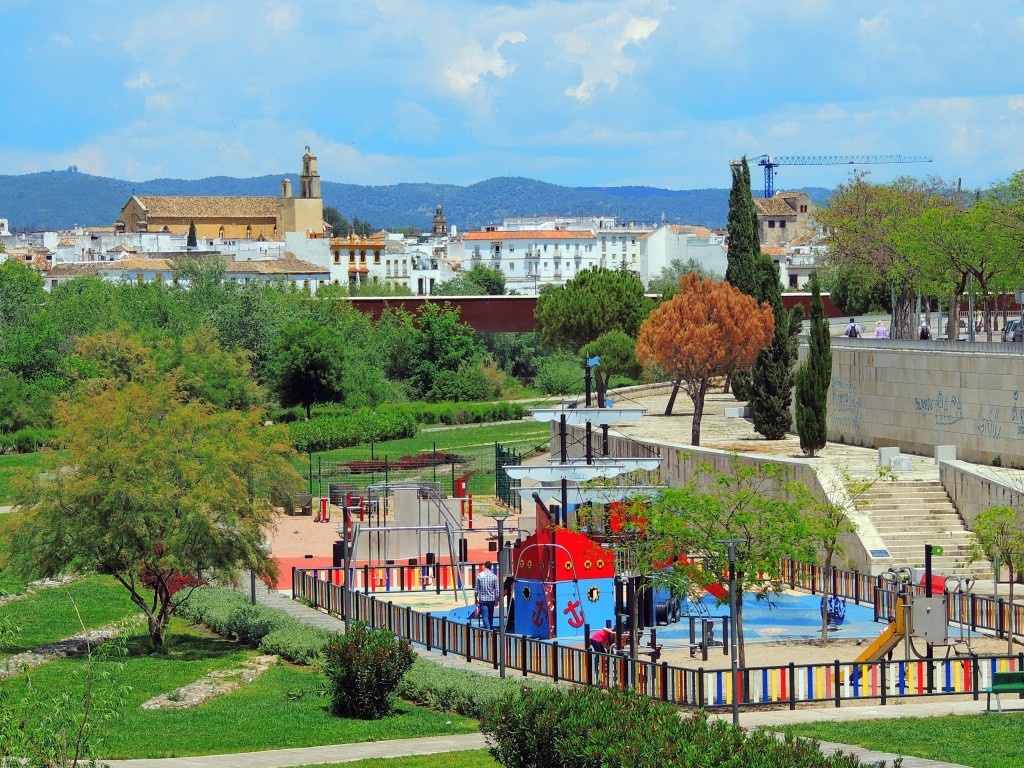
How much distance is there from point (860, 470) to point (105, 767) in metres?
25.1

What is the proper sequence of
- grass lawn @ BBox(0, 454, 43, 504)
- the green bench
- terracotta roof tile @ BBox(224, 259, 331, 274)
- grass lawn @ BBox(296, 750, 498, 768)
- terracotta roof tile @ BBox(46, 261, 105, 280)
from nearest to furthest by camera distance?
grass lawn @ BBox(296, 750, 498, 768) → the green bench → grass lawn @ BBox(0, 454, 43, 504) → terracotta roof tile @ BBox(224, 259, 331, 274) → terracotta roof tile @ BBox(46, 261, 105, 280)

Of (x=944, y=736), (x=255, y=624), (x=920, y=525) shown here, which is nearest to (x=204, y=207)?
(x=920, y=525)

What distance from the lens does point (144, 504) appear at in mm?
26562

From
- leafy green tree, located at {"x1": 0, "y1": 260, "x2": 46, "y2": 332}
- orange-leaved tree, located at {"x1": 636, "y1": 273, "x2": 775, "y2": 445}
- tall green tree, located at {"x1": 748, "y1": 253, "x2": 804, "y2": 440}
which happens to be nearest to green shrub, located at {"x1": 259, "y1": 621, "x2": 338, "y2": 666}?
orange-leaved tree, located at {"x1": 636, "y1": 273, "x2": 775, "y2": 445}

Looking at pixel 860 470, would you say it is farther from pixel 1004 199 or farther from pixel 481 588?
pixel 1004 199

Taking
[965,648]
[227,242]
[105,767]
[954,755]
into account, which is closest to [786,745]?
[954,755]

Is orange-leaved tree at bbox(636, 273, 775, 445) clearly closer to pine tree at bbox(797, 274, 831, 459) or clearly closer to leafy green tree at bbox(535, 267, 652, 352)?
pine tree at bbox(797, 274, 831, 459)

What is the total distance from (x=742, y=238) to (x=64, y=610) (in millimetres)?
25740

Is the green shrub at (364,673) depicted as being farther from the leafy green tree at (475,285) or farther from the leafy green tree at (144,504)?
the leafy green tree at (475,285)

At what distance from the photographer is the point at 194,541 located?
87.9 ft

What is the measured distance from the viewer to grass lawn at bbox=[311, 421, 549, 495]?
5356 centimetres

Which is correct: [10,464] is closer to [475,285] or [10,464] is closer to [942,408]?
[942,408]

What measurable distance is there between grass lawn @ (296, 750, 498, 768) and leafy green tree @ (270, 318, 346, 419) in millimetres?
55020

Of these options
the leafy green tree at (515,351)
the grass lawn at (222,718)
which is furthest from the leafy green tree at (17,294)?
the grass lawn at (222,718)
